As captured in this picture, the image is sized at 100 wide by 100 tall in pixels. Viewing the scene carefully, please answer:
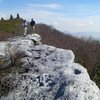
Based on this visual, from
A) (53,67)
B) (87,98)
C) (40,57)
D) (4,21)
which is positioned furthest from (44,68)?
(4,21)

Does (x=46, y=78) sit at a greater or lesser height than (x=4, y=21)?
greater

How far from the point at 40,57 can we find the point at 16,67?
3.79ft

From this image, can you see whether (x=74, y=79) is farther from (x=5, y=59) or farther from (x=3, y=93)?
(x=5, y=59)

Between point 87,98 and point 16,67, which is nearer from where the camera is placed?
point 87,98

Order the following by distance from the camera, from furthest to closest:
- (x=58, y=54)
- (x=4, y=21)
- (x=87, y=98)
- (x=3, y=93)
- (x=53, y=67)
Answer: (x=4, y=21) < (x=58, y=54) < (x=53, y=67) < (x=3, y=93) < (x=87, y=98)

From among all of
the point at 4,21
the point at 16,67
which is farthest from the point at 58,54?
the point at 4,21

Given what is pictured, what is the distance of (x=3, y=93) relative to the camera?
14461 mm

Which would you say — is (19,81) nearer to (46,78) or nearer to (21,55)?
(46,78)

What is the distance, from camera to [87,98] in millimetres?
13242

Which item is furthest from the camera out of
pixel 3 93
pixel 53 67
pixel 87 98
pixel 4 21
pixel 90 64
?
pixel 4 21

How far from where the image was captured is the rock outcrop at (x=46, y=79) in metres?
13.5

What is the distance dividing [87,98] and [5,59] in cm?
472

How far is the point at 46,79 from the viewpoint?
1442cm

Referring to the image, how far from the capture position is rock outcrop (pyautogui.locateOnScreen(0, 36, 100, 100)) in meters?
13.5
